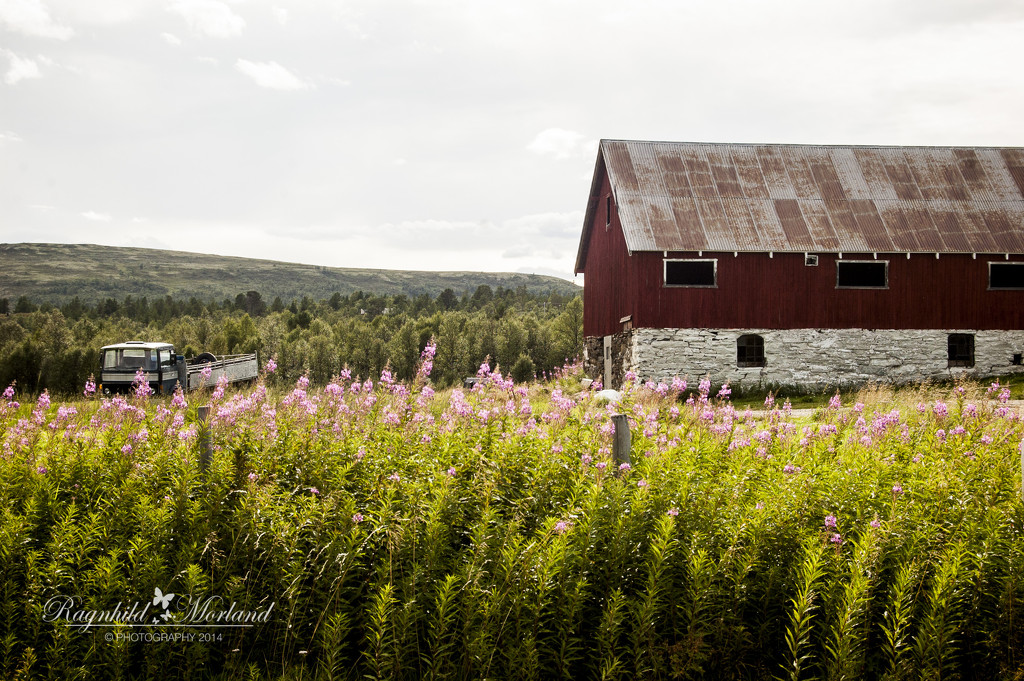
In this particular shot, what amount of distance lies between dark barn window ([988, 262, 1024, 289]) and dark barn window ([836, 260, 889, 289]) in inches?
142

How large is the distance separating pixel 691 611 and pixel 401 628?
2066 millimetres

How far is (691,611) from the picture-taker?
5324mm

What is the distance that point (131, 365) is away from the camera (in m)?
26.5

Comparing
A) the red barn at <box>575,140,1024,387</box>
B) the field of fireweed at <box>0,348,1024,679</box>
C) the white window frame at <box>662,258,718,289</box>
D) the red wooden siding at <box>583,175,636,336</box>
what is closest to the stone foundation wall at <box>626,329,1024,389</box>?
the red barn at <box>575,140,1024,387</box>

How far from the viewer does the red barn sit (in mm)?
24250

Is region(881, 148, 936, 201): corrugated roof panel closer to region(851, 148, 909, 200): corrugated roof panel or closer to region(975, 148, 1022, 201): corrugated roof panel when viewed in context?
region(851, 148, 909, 200): corrugated roof panel

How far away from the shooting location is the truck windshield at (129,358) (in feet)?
→ 86.2

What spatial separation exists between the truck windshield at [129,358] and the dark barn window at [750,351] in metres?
20.0

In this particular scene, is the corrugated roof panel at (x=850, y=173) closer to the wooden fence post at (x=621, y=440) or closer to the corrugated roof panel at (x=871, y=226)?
the corrugated roof panel at (x=871, y=226)

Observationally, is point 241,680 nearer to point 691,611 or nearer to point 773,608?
point 691,611

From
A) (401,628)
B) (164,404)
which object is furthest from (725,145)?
(401,628)

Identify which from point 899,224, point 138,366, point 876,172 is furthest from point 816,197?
point 138,366

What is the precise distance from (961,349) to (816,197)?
22.9 ft
